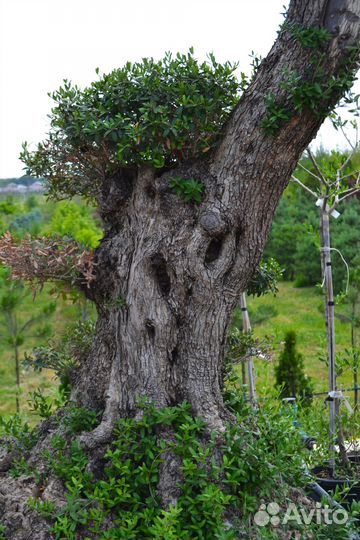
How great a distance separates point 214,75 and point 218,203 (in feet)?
2.18

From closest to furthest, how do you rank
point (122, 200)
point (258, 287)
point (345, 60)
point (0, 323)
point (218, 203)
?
1. point (345, 60)
2. point (218, 203)
3. point (122, 200)
4. point (258, 287)
5. point (0, 323)

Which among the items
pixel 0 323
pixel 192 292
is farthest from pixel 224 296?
pixel 0 323

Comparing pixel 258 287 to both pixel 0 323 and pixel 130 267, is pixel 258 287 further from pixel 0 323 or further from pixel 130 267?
pixel 0 323

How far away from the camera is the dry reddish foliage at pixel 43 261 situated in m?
3.46

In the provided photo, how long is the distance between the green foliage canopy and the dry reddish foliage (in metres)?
0.53

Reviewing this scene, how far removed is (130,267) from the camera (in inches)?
139

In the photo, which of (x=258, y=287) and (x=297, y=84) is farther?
(x=258, y=287)

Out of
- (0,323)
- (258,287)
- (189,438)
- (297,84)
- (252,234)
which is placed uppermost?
(297,84)

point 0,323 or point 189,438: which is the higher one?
point 189,438

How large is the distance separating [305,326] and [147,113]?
974 centimetres
